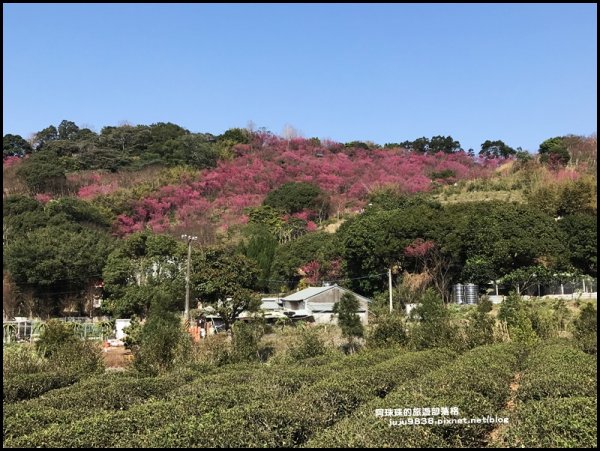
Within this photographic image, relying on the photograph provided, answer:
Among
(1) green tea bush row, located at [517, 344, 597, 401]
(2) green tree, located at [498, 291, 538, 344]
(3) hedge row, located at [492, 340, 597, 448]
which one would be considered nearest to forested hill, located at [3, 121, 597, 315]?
(2) green tree, located at [498, 291, 538, 344]

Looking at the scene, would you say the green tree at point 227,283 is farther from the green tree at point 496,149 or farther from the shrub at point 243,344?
the green tree at point 496,149

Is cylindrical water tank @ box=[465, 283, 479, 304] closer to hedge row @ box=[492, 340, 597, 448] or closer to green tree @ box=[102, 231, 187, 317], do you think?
green tree @ box=[102, 231, 187, 317]

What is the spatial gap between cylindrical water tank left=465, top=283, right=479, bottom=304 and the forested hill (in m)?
0.54

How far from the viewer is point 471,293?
22.8m

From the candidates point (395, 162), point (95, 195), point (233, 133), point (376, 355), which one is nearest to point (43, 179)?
point (95, 195)

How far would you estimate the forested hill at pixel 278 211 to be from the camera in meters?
22.8

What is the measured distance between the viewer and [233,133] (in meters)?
52.9

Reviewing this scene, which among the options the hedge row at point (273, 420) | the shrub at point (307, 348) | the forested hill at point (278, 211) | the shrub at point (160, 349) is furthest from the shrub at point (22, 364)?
the forested hill at point (278, 211)

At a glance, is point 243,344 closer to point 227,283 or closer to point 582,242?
point 227,283

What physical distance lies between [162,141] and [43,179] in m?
14.6

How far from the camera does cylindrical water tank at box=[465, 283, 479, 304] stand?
74.5ft

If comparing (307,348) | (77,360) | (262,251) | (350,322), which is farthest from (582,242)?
(77,360)

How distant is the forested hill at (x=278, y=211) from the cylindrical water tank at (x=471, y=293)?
0.54 m

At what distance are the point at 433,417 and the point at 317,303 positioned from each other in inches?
758
